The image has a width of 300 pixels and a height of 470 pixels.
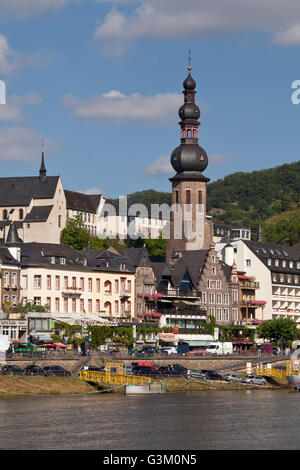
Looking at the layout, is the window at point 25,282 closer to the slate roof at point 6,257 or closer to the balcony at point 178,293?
the slate roof at point 6,257

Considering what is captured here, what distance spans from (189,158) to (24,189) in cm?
3460

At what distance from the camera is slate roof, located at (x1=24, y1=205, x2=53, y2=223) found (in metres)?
168

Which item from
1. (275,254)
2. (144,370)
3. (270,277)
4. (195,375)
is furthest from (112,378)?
(275,254)

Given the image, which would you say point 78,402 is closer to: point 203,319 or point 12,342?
point 12,342

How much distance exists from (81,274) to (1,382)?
1568 inches

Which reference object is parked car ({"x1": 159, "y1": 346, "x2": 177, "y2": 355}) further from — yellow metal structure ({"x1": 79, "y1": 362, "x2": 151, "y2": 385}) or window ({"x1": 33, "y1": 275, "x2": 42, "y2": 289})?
yellow metal structure ({"x1": 79, "y1": 362, "x2": 151, "y2": 385})

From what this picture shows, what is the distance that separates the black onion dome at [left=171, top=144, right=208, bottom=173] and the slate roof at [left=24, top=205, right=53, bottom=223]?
923 inches

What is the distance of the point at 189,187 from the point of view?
15725 centimetres

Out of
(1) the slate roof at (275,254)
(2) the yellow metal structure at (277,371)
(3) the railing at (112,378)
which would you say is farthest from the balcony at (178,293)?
(3) the railing at (112,378)

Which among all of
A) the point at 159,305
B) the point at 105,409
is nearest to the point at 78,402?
the point at 105,409

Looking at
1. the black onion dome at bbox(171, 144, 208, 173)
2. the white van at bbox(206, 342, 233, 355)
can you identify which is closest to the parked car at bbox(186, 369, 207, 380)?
the white van at bbox(206, 342, 233, 355)

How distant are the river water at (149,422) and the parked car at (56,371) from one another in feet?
16.3

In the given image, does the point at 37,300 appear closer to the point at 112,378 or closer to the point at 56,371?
the point at 56,371
